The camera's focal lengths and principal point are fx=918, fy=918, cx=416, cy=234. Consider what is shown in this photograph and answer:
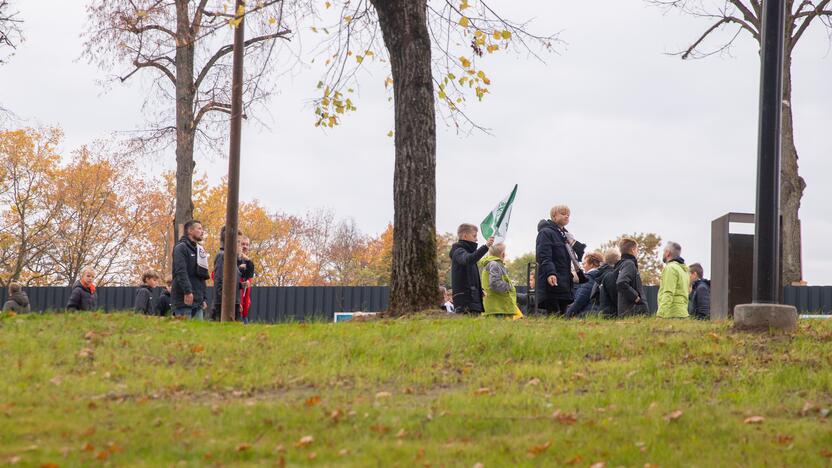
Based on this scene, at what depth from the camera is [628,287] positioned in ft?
43.1

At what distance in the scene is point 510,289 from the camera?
1212 centimetres

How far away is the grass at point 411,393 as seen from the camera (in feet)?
19.9

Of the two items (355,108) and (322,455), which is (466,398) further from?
(355,108)

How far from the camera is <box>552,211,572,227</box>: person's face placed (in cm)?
1283

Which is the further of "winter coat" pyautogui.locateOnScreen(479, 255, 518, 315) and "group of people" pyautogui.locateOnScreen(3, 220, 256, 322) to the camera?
"group of people" pyautogui.locateOnScreen(3, 220, 256, 322)

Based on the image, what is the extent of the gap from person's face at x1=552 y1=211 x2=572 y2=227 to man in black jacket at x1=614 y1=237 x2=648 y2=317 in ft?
3.06

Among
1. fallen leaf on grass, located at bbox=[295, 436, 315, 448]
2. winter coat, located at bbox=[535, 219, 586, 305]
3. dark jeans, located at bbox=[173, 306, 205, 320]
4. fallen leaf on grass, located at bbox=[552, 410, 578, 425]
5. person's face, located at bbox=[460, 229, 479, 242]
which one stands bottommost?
fallen leaf on grass, located at bbox=[295, 436, 315, 448]

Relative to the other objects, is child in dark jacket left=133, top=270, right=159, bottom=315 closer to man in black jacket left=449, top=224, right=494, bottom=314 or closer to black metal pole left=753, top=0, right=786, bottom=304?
man in black jacket left=449, top=224, right=494, bottom=314

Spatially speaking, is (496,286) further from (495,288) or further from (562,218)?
(562,218)

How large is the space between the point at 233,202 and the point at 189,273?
1.23m

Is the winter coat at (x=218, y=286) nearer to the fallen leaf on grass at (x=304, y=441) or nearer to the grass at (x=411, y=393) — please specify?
the grass at (x=411, y=393)

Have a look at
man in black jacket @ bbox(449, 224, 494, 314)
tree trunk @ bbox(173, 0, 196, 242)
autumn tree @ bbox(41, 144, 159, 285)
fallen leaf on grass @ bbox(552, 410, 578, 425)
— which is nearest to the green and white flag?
man in black jacket @ bbox(449, 224, 494, 314)

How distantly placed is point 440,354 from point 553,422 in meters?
2.35

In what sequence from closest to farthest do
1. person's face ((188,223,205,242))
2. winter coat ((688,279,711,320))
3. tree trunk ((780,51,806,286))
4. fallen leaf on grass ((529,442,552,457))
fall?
→ fallen leaf on grass ((529,442,552,457)), person's face ((188,223,205,242)), winter coat ((688,279,711,320)), tree trunk ((780,51,806,286))
